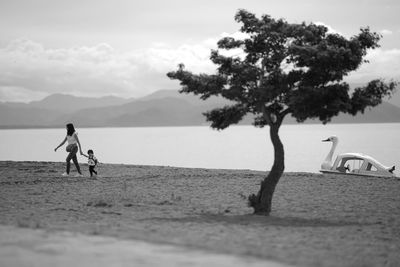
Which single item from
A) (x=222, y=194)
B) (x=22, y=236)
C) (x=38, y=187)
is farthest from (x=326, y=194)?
(x=22, y=236)

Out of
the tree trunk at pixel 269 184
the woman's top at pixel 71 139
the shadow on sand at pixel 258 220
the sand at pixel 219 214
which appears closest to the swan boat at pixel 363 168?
the sand at pixel 219 214

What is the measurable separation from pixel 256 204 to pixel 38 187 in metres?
8.52

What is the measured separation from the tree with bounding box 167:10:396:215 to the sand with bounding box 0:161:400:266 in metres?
2.13

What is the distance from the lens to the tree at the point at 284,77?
13109 millimetres

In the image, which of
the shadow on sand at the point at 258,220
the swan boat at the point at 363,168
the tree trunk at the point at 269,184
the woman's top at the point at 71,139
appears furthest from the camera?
the swan boat at the point at 363,168

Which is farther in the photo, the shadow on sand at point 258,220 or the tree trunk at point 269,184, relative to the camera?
the tree trunk at point 269,184

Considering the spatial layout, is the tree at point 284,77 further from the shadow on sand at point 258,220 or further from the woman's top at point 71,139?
the woman's top at point 71,139

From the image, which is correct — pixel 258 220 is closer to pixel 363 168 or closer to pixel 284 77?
pixel 284 77

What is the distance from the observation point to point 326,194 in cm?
1880

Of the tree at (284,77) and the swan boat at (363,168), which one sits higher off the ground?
the tree at (284,77)

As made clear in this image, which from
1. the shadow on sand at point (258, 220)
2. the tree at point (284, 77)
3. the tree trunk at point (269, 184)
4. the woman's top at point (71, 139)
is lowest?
the shadow on sand at point (258, 220)

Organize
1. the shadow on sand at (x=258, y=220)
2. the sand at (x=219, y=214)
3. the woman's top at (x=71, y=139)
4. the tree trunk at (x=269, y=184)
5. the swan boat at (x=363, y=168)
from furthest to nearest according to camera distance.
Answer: the swan boat at (x=363, y=168)
the woman's top at (x=71, y=139)
the tree trunk at (x=269, y=184)
the shadow on sand at (x=258, y=220)
the sand at (x=219, y=214)

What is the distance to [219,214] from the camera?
14.1m

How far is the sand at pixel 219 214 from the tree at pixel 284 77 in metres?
2.13
